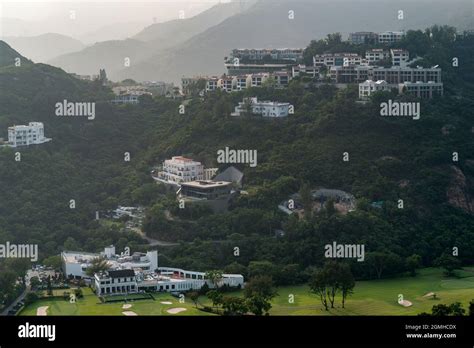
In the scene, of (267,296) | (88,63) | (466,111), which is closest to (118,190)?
(267,296)

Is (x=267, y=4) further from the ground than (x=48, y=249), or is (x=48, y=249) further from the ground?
(x=267, y=4)

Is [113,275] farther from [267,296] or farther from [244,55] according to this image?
[244,55]

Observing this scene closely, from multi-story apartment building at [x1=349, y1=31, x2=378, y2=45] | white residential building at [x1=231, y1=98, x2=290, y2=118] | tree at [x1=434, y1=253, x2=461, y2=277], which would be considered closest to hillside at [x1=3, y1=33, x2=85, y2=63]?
white residential building at [x1=231, y1=98, x2=290, y2=118]

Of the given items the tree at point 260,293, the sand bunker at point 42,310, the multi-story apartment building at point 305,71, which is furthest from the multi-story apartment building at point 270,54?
the sand bunker at point 42,310

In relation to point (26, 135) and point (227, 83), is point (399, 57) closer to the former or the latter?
point (227, 83)

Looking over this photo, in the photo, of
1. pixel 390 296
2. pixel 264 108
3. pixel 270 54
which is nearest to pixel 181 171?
pixel 264 108

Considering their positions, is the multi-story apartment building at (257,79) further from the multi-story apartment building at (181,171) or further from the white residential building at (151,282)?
the white residential building at (151,282)
